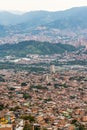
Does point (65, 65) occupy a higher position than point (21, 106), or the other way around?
point (21, 106)

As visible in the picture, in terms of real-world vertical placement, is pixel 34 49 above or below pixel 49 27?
above

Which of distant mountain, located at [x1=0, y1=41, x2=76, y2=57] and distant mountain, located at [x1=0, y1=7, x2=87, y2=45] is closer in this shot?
distant mountain, located at [x1=0, y1=41, x2=76, y2=57]

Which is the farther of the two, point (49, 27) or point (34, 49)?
point (49, 27)

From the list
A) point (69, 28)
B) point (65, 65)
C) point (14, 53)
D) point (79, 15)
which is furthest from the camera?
point (79, 15)

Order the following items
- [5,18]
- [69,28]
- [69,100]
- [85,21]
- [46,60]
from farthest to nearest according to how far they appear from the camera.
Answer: [5,18] → [85,21] → [69,28] → [46,60] → [69,100]

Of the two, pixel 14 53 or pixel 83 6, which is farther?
pixel 83 6

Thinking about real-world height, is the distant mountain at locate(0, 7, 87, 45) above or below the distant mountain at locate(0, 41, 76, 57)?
below

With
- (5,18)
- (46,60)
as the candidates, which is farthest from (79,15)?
(46,60)

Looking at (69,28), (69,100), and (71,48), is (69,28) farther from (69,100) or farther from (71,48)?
(69,100)
